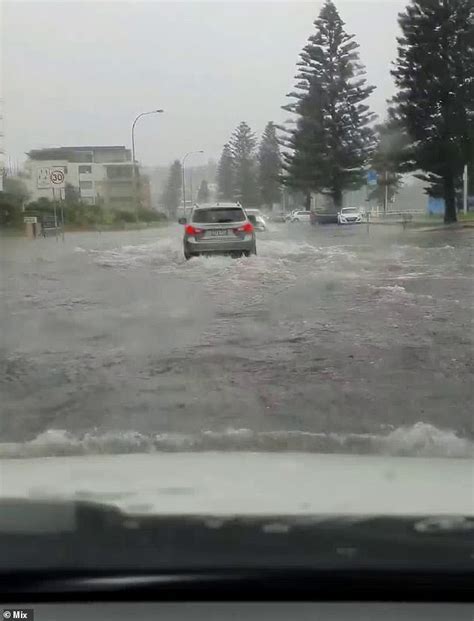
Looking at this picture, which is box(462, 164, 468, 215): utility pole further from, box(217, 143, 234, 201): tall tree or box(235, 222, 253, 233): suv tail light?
box(217, 143, 234, 201): tall tree

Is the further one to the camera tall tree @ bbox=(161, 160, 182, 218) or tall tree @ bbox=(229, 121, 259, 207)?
tall tree @ bbox=(161, 160, 182, 218)

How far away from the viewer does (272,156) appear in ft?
21.8

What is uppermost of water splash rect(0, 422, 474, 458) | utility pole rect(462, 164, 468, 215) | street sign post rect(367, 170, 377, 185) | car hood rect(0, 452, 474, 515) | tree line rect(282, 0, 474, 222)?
tree line rect(282, 0, 474, 222)

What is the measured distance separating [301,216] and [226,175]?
0.72 m

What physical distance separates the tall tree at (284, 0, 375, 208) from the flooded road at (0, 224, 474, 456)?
1.52 ft

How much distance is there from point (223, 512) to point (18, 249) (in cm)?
402

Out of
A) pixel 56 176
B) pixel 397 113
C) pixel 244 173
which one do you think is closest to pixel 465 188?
pixel 397 113

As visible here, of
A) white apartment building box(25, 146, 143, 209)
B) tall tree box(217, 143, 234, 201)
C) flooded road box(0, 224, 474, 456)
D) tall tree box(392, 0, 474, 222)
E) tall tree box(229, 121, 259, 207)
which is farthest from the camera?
tall tree box(217, 143, 234, 201)

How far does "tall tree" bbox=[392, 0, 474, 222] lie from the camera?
20.0 ft

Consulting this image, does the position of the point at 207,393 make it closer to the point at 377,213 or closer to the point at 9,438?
the point at 9,438

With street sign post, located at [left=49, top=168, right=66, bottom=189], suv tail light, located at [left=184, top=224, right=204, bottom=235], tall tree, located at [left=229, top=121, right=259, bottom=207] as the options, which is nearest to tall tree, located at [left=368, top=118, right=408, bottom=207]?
tall tree, located at [left=229, top=121, right=259, bottom=207]

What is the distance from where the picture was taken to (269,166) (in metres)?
6.73

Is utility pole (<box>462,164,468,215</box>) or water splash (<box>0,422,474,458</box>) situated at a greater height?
utility pole (<box>462,164,468,215</box>)

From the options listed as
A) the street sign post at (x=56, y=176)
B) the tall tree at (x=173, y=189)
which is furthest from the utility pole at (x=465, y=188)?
the street sign post at (x=56, y=176)
